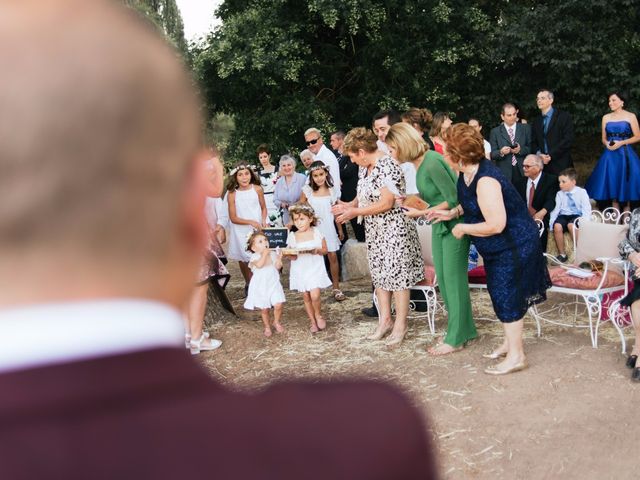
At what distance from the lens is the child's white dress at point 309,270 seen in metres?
6.72

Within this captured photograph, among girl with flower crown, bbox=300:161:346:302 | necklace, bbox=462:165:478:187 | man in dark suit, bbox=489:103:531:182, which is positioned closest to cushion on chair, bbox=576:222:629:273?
necklace, bbox=462:165:478:187

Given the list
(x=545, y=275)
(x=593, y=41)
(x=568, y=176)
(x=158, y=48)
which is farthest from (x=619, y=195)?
(x=158, y=48)

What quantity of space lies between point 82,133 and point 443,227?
17.5 ft

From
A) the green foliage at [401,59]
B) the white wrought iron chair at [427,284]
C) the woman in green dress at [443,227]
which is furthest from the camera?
the green foliage at [401,59]

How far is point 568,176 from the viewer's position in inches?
329

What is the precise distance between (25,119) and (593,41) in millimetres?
14087

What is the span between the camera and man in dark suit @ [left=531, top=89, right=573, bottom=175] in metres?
9.74

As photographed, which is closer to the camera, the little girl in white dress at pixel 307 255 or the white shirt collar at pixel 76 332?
the white shirt collar at pixel 76 332

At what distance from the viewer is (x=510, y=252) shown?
5145mm

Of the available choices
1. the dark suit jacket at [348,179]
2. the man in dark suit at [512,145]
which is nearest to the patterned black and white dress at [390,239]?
the dark suit jacket at [348,179]

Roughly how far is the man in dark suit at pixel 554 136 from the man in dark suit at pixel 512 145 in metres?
0.28

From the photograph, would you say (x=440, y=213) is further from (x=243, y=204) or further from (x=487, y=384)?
(x=243, y=204)

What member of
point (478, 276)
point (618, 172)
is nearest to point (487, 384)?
point (478, 276)

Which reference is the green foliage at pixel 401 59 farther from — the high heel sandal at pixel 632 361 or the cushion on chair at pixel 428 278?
the high heel sandal at pixel 632 361
